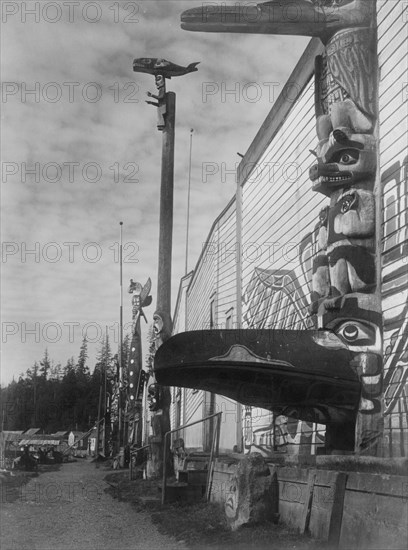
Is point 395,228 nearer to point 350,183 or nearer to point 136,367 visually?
point 350,183

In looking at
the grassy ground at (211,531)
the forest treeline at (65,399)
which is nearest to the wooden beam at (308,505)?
the grassy ground at (211,531)

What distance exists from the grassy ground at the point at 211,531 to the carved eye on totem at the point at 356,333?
8.39 feet

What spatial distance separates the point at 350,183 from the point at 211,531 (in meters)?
5.11

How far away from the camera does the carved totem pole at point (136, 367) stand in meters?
30.8

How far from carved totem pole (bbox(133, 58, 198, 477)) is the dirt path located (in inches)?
73.4

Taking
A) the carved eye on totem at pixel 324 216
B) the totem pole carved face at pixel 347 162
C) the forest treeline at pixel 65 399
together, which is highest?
the totem pole carved face at pixel 347 162

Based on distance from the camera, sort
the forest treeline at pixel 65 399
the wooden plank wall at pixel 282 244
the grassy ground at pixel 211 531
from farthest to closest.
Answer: the forest treeline at pixel 65 399, the wooden plank wall at pixel 282 244, the grassy ground at pixel 211 531

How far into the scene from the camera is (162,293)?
1761 centimetres

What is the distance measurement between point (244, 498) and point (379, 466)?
81.9 inches

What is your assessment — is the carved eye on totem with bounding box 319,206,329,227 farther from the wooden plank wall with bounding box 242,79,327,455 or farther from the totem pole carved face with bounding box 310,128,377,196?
the wooden plank wall with bounding box 242,79,327,455

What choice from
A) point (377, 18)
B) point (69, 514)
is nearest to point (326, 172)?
point (377, 18)

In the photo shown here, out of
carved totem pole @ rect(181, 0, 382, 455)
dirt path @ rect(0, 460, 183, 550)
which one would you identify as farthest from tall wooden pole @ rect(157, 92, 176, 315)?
carved totem pole @ rect(181, 0, 382, 455)

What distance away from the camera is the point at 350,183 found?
10.0m

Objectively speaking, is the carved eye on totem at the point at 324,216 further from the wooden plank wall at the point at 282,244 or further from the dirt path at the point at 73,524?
the dirt path at the point at 73,524
